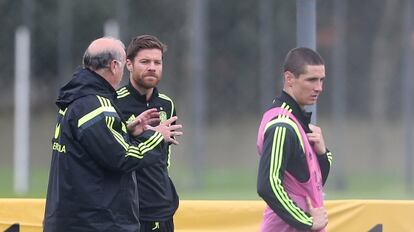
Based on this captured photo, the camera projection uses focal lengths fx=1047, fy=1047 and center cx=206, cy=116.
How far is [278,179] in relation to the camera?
17.9 feet

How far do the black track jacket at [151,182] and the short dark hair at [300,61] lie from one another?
1114 mm

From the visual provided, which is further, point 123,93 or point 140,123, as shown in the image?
point 123,93

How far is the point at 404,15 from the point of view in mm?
24938

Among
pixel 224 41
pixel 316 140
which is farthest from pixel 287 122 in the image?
pixel 224 41

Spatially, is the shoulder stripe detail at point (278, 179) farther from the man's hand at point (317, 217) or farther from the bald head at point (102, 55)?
the bald head at point (102, 55)

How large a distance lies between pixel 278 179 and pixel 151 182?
4.05 feet

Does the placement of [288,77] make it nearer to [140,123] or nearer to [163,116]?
[140,123]

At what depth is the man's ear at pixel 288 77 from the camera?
18.7ft

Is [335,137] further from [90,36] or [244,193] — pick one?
[90,36]

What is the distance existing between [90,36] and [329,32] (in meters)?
6.07

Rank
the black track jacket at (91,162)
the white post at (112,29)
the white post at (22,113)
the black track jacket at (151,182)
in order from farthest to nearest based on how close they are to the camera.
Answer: the white post at (112,29), the white post at (22,113), the black track jacket at (151,182), the black track jacket at (91,162)

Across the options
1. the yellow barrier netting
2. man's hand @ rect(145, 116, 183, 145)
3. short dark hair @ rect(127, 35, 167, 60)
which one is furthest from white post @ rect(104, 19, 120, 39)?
man's hand @ rect(145, 116, 183, 145)

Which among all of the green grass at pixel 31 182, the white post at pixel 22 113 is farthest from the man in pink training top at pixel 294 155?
the white post at pixel 22 113

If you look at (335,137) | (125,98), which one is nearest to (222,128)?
(335,137)
